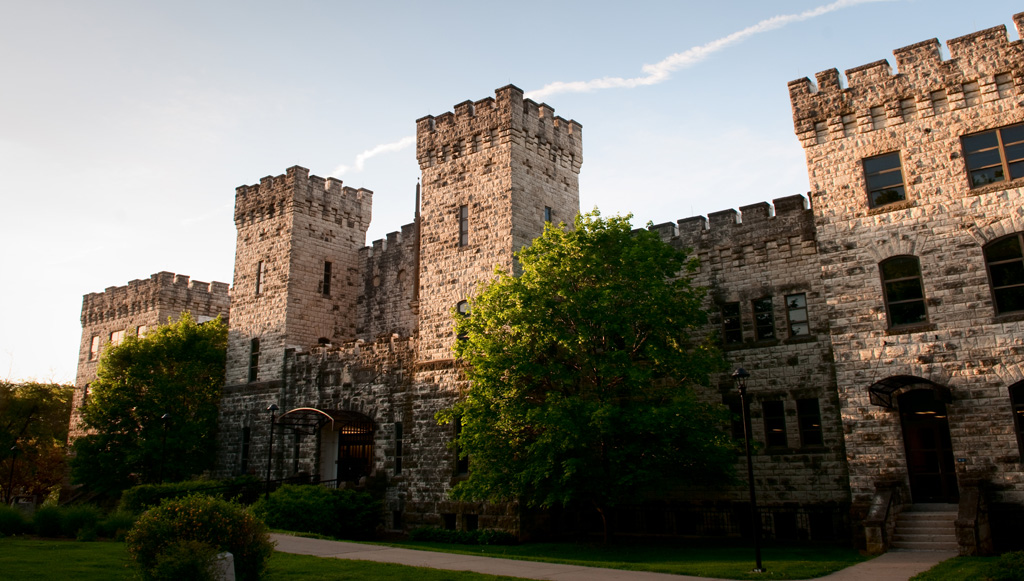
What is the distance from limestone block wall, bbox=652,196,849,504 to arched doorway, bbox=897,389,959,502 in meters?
2.82

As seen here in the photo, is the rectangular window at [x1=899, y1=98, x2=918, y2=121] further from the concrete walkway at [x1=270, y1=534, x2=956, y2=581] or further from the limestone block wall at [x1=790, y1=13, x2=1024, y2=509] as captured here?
the concrete walkway at [x1=270, y1=534, x2=956, y2=581]

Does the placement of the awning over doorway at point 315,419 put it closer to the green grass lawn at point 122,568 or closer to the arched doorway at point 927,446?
the green grass lawn at point 122,568

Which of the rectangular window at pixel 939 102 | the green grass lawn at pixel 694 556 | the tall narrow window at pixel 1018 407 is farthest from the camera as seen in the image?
the rectangular window at pixel 939 102

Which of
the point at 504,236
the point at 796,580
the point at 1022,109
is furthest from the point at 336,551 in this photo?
the point at 1022,109

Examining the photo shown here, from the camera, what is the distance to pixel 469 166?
28172 mm

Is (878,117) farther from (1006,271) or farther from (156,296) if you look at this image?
(156,296)

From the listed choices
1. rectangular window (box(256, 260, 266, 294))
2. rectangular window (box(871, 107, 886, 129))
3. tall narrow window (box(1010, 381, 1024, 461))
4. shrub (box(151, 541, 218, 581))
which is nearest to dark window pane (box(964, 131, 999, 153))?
rectangular window (box(871, 107, 886, 129))

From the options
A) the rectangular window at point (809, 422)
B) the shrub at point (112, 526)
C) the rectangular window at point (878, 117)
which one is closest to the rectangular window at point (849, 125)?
the rectangular window at point (878, 117)

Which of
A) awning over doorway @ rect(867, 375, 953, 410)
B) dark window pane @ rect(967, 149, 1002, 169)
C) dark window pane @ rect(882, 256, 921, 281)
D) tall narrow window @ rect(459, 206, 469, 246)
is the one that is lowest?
awning over doorway @ rect(867, 375, 953, 410)

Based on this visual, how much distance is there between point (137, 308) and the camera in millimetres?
45969

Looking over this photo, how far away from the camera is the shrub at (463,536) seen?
74.7ft

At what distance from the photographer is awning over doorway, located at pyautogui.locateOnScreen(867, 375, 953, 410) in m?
18.2

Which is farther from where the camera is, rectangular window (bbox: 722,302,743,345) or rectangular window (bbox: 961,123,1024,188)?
rectangular window (bbox: 722,302,743,345)

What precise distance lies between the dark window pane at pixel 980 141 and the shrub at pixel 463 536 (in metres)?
17.0
